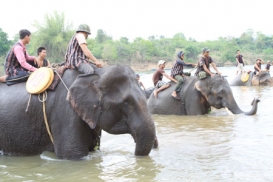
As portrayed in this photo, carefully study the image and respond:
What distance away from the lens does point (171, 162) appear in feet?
17.0

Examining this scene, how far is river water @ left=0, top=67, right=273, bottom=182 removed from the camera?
463 cm

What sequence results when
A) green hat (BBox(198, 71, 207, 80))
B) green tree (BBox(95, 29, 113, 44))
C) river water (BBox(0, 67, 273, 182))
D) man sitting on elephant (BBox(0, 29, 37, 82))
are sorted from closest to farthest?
river water (BBox(0, 67, 273, 182)) < man sitting on elephant (BBox(0, 29, 37, 82)) < green hat (BBox(198, 71, 207, 80)) < green tree (BBox(95, 29, 113, 44))

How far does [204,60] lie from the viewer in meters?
10.7

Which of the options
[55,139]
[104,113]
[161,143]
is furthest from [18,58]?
[161,143]

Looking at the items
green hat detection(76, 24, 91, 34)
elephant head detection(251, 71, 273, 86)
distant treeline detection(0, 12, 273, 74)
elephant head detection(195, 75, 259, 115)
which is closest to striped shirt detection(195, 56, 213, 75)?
elephant head detection(195, 75, 259, 115)

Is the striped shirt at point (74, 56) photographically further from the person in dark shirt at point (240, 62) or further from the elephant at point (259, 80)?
the person in dark shirt at point (240, 62)

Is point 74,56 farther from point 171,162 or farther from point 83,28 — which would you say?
point 171,162

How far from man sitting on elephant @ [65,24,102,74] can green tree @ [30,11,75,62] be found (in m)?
55.9

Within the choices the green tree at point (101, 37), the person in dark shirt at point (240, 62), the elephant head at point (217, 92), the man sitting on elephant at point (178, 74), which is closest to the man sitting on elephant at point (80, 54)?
the elephant head at point (217, 92)

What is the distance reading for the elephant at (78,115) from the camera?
4812mm

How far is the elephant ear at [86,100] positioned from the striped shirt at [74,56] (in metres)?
0.58

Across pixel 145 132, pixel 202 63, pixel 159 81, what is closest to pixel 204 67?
pixel 202 63

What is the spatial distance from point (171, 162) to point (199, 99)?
17.2 feet

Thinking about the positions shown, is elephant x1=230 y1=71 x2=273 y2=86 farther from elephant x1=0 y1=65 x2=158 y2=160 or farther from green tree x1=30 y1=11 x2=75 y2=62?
green tree x1=30 y1=11 x2=75 y2=62
